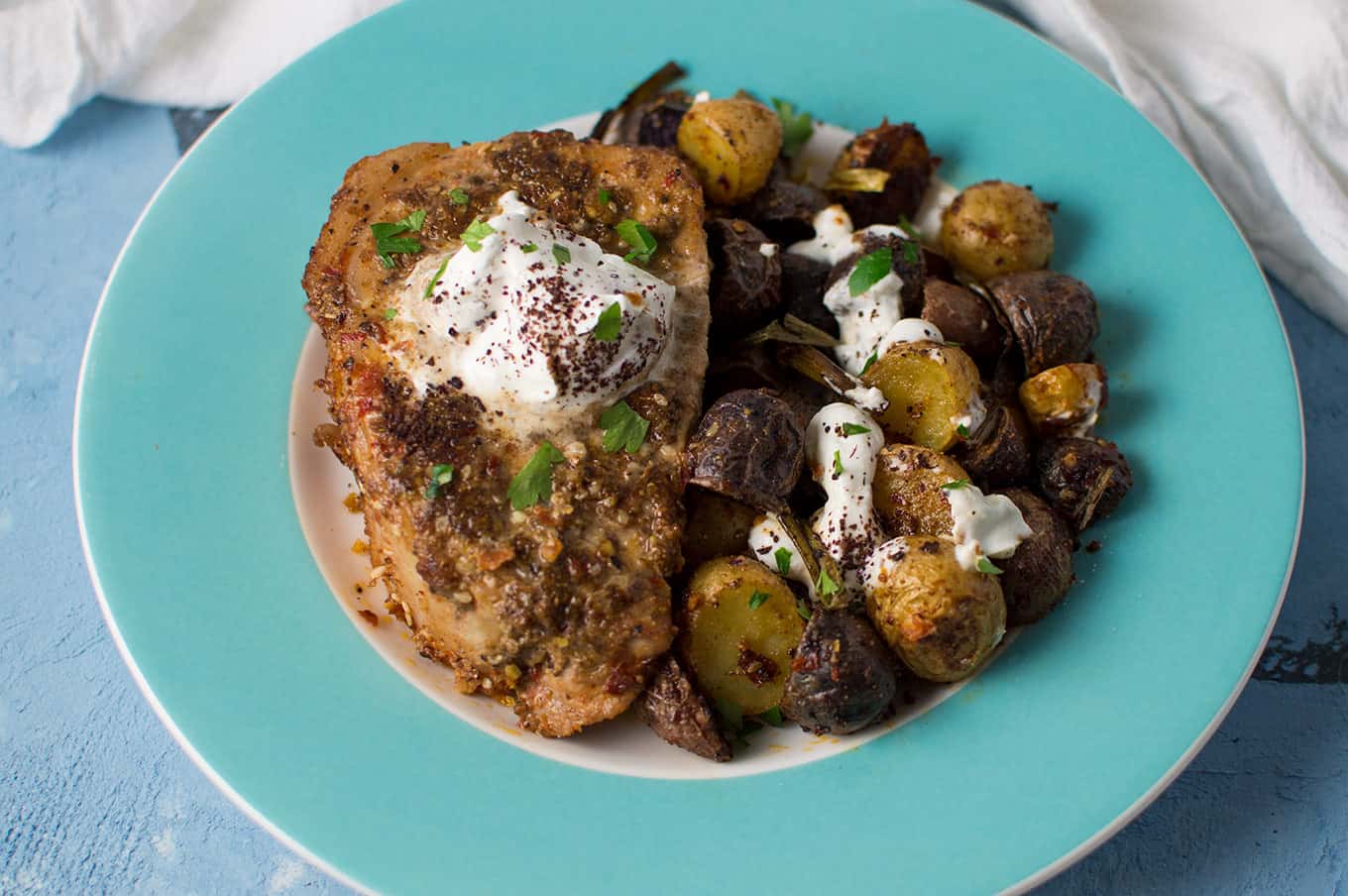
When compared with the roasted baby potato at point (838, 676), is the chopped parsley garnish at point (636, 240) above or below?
above

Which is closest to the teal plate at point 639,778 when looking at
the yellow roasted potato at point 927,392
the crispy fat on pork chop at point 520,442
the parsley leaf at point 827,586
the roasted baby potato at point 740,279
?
the crispy fat on pork chop at point 520,442

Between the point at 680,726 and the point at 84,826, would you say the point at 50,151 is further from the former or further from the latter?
the point at 680,726

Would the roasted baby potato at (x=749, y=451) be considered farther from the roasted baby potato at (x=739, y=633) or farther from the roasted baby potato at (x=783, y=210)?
the roasted baby potato at (x=783, y=210)

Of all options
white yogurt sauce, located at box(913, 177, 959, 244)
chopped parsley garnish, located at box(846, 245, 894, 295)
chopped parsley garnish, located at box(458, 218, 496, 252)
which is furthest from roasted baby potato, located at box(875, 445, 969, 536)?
chopped parsley garnish, located at box(458, 218, 496, 252)

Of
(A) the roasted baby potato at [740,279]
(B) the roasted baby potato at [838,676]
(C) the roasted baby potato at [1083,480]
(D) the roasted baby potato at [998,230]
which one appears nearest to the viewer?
(B) the roasted baby potato at [838,676]

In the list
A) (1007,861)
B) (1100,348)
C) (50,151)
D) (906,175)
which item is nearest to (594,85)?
(906,175)

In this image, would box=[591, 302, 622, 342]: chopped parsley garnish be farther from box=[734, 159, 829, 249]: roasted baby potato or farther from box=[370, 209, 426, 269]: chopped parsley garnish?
box=[734, 159, 829, 249]: roasted baby potato

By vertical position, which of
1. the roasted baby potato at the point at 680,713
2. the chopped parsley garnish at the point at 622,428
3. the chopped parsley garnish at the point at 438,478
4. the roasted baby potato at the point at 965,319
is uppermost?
the roasted baby potato at the point at 965,319

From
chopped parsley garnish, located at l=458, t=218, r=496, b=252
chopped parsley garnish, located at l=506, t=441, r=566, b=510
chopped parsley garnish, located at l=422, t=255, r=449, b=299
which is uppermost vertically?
chopped parsley garnish, located at l=458, t=218, r=496, b=252

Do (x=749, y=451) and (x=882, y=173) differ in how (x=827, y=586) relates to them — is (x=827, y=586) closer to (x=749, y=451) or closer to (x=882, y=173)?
(x=749, y=451)
